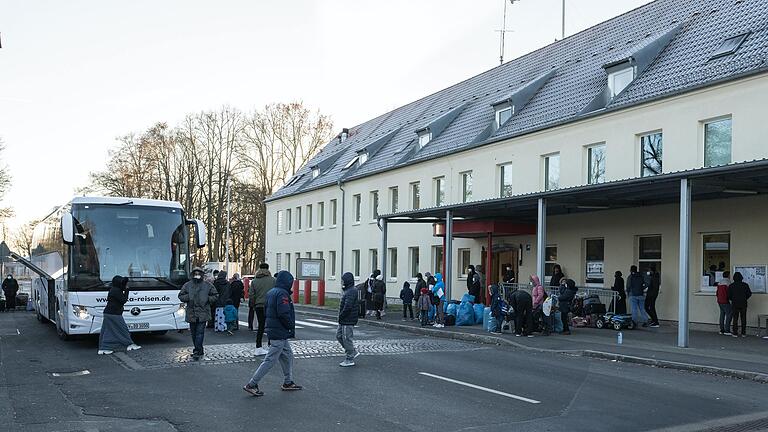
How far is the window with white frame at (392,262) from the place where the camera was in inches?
1559

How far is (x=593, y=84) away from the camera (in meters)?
27.7

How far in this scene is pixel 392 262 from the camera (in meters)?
40.0

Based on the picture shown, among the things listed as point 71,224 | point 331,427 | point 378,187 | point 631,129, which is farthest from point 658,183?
point 378,187

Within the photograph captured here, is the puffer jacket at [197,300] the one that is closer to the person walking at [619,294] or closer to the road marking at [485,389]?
the road marking at [485,389]

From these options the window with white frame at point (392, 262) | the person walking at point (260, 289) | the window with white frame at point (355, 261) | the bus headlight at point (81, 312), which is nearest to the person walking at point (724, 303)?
the person walking at point (260, 289)

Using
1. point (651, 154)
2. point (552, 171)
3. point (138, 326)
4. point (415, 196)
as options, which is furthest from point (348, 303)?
point (415, 196)

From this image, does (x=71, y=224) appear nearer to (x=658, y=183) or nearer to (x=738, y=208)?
(x=658, y=183)

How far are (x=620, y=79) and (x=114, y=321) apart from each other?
59.7 feet

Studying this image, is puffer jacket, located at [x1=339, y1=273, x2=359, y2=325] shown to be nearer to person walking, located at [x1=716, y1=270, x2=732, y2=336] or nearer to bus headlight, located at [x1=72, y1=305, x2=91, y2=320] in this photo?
bus headlight, located at [x1=72, y1=305, x2=91, y2=320]

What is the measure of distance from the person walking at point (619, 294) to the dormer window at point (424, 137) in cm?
1597

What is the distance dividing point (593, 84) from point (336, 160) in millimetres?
26339

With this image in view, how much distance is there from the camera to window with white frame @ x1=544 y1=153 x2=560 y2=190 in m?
27.3

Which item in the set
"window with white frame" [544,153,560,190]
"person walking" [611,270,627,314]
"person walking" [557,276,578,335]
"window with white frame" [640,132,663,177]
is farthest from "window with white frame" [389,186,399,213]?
"person walking" [557,276,578,335]

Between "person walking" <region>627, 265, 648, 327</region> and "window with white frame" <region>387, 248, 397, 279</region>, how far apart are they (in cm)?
1850
